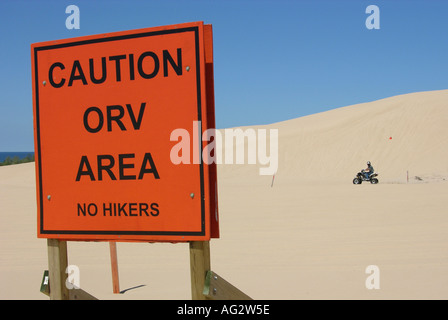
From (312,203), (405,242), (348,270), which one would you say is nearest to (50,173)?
(348,270)

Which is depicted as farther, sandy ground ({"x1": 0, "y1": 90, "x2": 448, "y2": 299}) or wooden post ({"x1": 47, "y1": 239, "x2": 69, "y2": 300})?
sandy ground ({"x1": 0, "y1": 90, "x2": 448, "y2": 299})

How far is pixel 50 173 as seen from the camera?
277cm

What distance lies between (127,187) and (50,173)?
510mm

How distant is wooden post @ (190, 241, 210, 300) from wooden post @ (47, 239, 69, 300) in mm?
833

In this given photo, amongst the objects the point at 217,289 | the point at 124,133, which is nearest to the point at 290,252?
the point at 217,289

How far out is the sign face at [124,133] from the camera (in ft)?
8.21

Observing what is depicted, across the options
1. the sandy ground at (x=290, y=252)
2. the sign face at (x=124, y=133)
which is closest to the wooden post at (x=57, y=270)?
the sign face at (x=124, y=133)

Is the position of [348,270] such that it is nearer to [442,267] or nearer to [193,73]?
[442,267]

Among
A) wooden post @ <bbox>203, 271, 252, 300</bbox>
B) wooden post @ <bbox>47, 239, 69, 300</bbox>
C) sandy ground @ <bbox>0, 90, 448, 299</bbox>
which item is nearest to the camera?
wooden post @ <bbox>203, 271, 252, 300</bbox>

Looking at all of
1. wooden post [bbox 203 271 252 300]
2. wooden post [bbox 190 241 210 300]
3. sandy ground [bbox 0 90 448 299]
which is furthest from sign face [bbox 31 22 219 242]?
sandy ground [bbox 0 90 448 299]

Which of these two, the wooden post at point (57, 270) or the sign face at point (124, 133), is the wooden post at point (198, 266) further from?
the wooden post at point (57, 270)

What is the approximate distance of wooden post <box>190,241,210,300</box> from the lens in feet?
8.22

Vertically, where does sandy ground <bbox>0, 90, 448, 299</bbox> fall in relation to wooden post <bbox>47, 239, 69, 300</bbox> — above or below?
below

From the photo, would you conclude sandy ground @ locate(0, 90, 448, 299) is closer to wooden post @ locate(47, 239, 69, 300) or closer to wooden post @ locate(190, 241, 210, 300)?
wooden post @ locate(47, 239, 69, 300)
